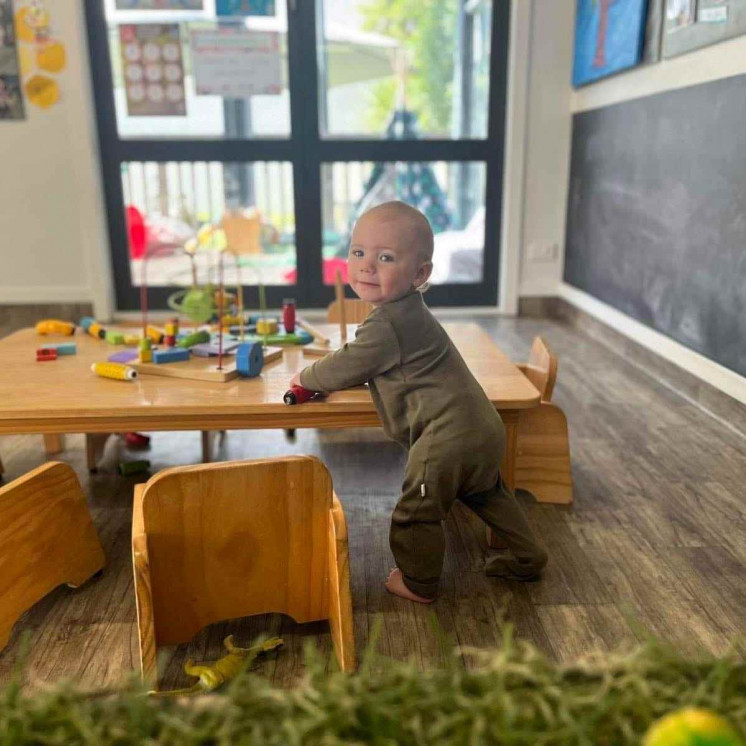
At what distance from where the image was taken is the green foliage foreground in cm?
51

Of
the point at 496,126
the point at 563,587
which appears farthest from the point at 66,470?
the point at 496,126

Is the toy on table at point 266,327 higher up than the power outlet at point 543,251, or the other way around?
the toy on table at point 266,327

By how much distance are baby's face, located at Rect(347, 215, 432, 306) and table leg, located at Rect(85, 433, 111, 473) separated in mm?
1205

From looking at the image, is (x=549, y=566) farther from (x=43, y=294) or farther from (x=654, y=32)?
(x=43, y=294)

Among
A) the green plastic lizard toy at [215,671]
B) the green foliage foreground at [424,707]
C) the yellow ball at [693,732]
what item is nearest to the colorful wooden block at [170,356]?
the green plastic lizard toy at [215,671]

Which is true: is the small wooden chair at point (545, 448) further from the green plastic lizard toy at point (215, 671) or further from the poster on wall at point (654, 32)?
the poster on wall at point (654, 32)

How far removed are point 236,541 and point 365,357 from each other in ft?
1.47

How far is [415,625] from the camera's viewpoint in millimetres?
1528

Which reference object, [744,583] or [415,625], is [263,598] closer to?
[415,625]

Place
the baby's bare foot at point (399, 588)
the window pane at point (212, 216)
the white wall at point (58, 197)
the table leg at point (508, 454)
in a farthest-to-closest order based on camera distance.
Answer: the window pane at point (212, 216) < the white wall at point (58, 197) < the table leg at point (508, 454) < the baby's bare foot at point (399, 588)

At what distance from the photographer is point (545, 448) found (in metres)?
2.02

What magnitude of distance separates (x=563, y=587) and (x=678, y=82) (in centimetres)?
223

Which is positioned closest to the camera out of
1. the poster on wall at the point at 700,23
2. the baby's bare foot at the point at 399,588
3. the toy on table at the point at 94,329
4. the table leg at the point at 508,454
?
the baby's bare foot at the point at 399,588

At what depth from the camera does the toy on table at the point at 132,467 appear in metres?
2.27
